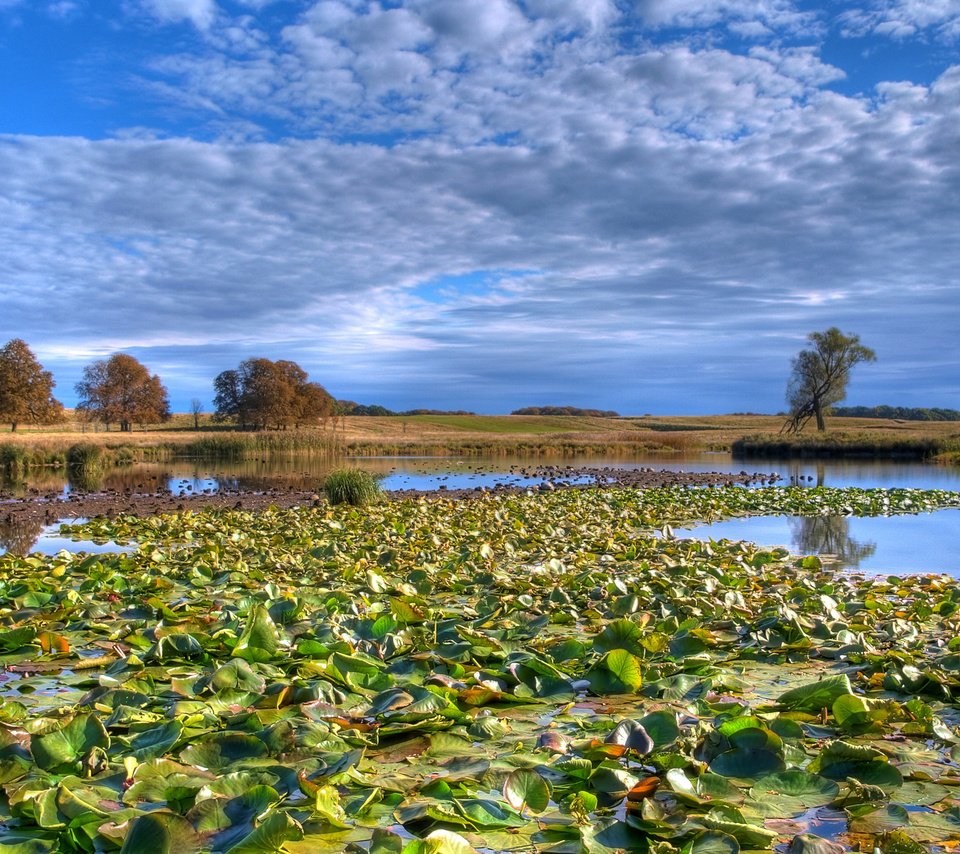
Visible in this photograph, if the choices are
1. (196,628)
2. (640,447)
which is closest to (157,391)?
(640,447)

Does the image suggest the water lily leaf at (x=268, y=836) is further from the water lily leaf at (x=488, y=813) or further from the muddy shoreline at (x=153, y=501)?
the muddy shoreline at (x=153, y=501)

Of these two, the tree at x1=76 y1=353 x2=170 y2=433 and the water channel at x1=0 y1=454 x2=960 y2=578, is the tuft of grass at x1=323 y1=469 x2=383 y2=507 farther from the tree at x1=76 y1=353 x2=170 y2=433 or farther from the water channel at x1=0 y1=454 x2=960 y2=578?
the tree at x1=76 y1=353 x2=170 y2=433

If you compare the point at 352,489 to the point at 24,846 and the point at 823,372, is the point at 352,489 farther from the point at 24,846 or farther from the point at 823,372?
the point at 823,372

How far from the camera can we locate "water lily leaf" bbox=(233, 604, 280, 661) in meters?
5.12

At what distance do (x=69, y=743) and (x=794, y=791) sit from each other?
3066mm

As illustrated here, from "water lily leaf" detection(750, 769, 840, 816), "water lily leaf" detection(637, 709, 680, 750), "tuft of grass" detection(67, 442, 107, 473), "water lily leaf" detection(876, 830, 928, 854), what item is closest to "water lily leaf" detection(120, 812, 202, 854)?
"water lily leaf" detection(637, 709, 680, 750)

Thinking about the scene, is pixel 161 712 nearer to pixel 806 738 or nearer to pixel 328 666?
pixel 328 666

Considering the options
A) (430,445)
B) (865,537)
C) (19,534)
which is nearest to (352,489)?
(19,534)

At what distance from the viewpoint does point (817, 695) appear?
4.30m

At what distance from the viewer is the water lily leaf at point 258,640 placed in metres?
5.12

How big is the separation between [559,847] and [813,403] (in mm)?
64647

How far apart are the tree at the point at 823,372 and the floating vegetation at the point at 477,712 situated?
56.7 m

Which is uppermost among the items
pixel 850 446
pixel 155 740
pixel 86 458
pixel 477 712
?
pixel 850 446

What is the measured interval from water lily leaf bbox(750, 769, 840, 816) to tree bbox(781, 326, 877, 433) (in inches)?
2454
